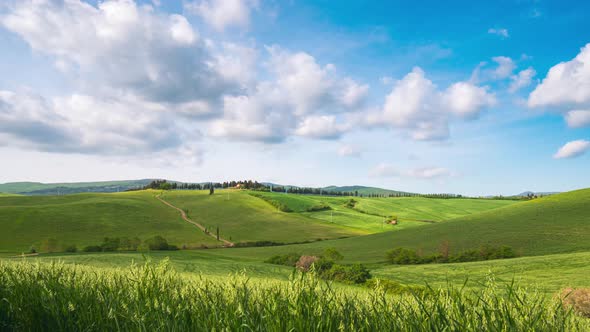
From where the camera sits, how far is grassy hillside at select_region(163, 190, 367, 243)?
386ft

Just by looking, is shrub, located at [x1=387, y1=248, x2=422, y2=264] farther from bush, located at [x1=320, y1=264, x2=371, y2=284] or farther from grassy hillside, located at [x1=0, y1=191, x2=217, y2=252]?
grassy hillside, located at [x1=0, y1=191, x2=217, y2=252]

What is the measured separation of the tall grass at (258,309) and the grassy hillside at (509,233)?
231ft

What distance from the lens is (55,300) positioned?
178 inches

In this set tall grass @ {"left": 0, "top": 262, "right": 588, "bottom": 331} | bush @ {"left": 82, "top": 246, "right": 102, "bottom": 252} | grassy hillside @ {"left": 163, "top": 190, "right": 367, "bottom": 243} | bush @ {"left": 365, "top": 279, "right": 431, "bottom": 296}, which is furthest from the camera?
grassy hillside @ {"left": 163, "top": 190, "right": 367, "bottom": 243}

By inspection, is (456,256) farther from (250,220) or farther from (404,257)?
(250,220)

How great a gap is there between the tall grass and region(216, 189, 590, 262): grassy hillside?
231 ft

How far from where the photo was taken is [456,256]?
65.3 meters

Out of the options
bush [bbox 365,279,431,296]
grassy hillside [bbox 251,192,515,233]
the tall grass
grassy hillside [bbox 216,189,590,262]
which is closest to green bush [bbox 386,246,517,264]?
grassy hillside [bbox 216,189,590,262]

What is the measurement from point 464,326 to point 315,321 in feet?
4.20

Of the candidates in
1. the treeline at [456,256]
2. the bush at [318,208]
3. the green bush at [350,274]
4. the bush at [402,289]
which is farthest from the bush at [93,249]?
the bush at [318,208]

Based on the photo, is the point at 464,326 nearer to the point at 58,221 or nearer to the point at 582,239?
the point at 582,239

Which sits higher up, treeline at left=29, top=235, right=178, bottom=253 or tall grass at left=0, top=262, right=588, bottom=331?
tall grass at left=0, top=262, right=588, bottom=331

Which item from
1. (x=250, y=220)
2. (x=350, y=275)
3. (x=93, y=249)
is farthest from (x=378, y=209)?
(x=350, y=275)

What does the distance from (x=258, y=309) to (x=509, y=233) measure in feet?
276
